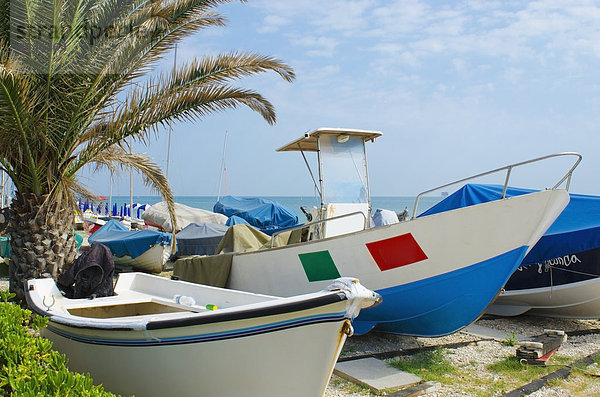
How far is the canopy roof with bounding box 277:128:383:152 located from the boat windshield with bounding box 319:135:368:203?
0.10m

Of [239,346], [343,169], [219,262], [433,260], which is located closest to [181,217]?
[219,262]

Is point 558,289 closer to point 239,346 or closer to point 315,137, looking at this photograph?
point 315,137

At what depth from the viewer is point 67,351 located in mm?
5070

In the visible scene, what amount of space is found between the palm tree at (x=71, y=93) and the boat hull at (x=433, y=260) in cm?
289

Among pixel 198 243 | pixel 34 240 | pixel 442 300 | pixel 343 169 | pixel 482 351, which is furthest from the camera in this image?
pixel 198 243

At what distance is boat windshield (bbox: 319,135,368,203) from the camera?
7934mm

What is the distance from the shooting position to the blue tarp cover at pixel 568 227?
25.1ft

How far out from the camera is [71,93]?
6.84 metres

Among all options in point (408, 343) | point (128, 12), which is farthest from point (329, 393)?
point (128, 12)

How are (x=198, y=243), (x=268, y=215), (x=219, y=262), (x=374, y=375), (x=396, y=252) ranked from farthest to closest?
(x=268, y=215) → (x=198, y=243) → (x=219, y=262) → (x=396, y=252) → (x=374, y=375)

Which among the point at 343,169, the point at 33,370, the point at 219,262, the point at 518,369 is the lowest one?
the point at 518,369

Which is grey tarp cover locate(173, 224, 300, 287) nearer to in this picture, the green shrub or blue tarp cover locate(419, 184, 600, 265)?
blue tarp cover locate(419, 184, 600, 265)

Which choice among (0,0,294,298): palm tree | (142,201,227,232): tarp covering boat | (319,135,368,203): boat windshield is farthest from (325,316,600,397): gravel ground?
(142,201,227,232): tarp covering boat

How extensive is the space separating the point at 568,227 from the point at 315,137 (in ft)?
13.3
